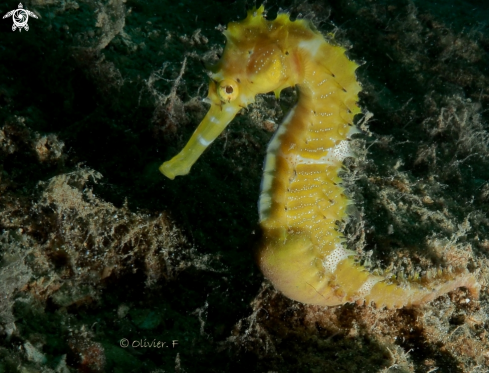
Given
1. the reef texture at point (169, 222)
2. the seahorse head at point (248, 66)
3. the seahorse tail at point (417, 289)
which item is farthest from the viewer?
the seahorse tail at point (417, 289)

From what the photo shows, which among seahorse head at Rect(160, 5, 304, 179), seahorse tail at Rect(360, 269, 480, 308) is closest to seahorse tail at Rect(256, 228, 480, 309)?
seahorse tail at Rect(360, 269, 480, 308)

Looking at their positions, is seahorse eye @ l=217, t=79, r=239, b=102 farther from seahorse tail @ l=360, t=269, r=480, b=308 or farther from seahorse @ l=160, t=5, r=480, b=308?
seahorse tail @ l=360, t=269, r=480, b=308

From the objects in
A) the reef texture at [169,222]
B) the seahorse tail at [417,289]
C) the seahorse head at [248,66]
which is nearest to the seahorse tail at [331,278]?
the seahorse tail at [417,289]

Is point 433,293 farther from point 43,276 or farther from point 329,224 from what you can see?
point 43,276

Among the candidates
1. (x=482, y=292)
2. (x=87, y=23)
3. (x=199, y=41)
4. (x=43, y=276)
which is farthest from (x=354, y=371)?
(x=87, y=23)

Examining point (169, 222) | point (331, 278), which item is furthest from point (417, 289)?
point (169, 222)

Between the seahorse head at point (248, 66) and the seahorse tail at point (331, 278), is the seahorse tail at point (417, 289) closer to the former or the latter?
the seahorse tail at point (331, 278)
